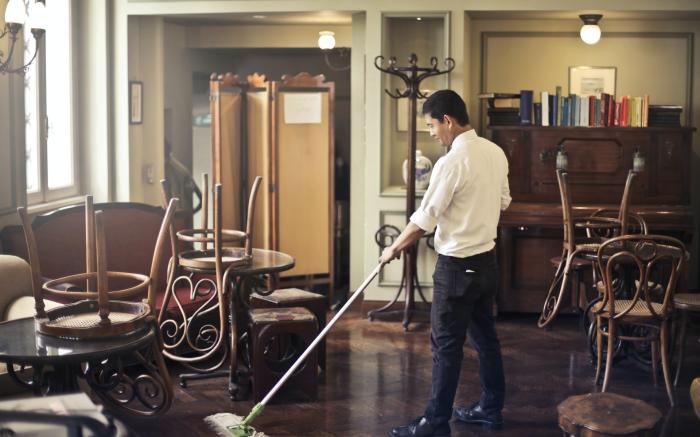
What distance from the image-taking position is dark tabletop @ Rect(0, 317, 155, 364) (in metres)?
3.30

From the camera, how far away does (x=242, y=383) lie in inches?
200

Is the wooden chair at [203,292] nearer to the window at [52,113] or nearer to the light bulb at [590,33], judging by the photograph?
the window at [52,113]

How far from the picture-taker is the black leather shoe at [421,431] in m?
4.40

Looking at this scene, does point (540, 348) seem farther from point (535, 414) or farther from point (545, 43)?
point (545, 43)

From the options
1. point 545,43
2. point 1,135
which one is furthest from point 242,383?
point 545,43

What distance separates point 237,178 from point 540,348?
8.24ft

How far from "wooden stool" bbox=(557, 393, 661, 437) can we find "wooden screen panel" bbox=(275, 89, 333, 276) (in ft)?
13.2

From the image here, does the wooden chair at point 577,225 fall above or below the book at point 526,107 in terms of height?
below

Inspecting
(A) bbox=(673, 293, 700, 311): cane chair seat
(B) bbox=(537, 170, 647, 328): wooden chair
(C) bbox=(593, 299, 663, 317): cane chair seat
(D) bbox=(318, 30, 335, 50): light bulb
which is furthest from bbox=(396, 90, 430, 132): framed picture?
(A) bbox=(673, 293, 700, 311): cane chair seat

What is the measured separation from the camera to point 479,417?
4.68 meters

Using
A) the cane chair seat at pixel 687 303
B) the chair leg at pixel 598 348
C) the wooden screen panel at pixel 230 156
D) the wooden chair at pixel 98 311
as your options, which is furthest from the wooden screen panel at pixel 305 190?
the wooden chair at pixel 98 311

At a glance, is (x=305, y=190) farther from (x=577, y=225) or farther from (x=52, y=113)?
(x=577, y=225)

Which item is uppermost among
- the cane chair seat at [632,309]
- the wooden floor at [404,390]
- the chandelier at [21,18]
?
the chandelier at [21,18]

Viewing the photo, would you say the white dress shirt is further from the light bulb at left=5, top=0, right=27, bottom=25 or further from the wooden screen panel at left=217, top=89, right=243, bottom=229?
the wooden screen panel at left=217, top=89, right=243, bottom=229
